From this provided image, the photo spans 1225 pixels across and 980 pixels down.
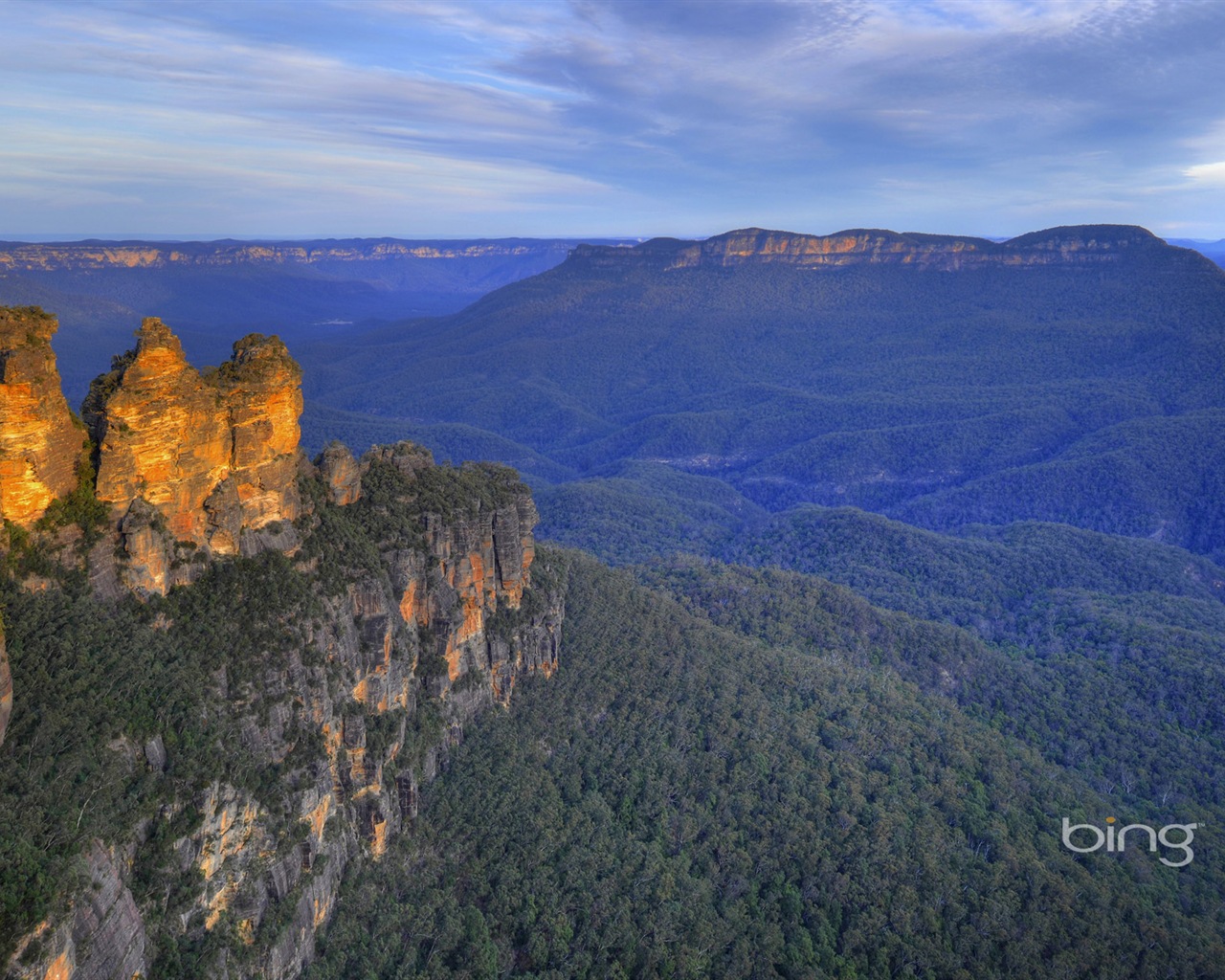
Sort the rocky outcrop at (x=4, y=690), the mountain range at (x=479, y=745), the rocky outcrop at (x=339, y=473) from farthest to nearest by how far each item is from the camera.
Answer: the rocky outcrop at (x=339, y=473), the mountain range at (x=479, y=745), the rocky outcrop at (x=4, y=690)

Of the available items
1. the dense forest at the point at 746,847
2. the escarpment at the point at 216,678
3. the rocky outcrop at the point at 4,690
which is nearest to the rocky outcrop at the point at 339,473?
the escarpment at the point at 216,678

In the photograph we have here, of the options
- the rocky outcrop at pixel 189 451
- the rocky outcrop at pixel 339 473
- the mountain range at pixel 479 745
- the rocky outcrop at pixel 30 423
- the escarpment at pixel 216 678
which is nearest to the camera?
the escarpment at pixel 216 678

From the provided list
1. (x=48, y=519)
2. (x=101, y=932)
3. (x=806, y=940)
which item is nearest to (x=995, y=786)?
(x=806, y=940)

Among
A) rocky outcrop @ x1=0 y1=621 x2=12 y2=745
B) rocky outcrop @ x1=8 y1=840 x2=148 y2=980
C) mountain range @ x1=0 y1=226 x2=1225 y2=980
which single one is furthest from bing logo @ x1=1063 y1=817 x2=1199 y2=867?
rocky outcrop @ x1=0 y1=621 x2=12 y2=745

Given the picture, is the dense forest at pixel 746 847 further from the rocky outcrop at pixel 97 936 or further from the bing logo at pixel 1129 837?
the rocky outcrop at pixel 97 936

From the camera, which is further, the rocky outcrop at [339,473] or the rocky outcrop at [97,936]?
the rocky outcrop at [339,473]

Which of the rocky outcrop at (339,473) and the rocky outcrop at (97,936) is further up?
the rocky outcrop at (339,473)

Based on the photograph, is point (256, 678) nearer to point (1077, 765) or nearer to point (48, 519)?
point (48, 519)

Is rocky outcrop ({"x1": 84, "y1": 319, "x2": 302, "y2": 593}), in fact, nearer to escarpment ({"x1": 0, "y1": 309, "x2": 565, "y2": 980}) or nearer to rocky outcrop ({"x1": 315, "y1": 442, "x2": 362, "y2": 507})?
escarpment ({"x1": 0, "y1": 309, "x2": 565, "y2": 980})

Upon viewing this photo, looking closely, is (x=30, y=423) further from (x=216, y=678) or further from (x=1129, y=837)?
(x=1129, y=837)
